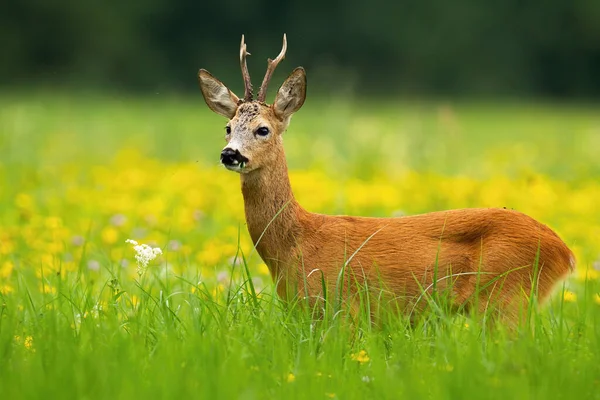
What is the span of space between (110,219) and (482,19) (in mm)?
32987

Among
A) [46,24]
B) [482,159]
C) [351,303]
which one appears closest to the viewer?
[351,303]

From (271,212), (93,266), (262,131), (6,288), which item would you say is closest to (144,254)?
(271,212)

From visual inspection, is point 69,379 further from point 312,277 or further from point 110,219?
point 110,219

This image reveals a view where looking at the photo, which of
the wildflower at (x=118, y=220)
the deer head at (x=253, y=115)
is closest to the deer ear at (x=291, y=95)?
the deer head at (x=253, y=115)

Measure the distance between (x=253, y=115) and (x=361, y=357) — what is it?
4.33 feet

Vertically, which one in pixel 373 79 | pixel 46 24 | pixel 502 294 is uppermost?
Answer: pixel 46 24

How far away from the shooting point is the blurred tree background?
1280 inches

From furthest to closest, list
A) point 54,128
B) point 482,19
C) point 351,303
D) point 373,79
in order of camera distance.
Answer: point 482,19 < point 373,79 < point 54,128 < point 351,303

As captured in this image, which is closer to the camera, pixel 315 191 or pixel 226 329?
pixel 226 329

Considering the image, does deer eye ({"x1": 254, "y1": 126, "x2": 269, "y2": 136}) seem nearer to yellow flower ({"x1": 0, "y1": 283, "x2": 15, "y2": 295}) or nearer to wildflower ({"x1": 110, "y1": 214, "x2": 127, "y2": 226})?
yellow flower ({"x1": 0, "y1": 283, "x2": 15, "y2": 295})

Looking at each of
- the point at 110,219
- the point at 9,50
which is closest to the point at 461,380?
the point at 110,219

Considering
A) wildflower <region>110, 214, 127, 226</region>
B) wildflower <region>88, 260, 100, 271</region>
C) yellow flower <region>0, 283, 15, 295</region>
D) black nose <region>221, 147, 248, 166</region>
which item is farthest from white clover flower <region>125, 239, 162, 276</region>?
wildflower <region>110, 214, 127, 226</region>

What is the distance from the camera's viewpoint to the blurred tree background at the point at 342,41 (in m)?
32.5

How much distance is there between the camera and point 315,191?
725 cm
